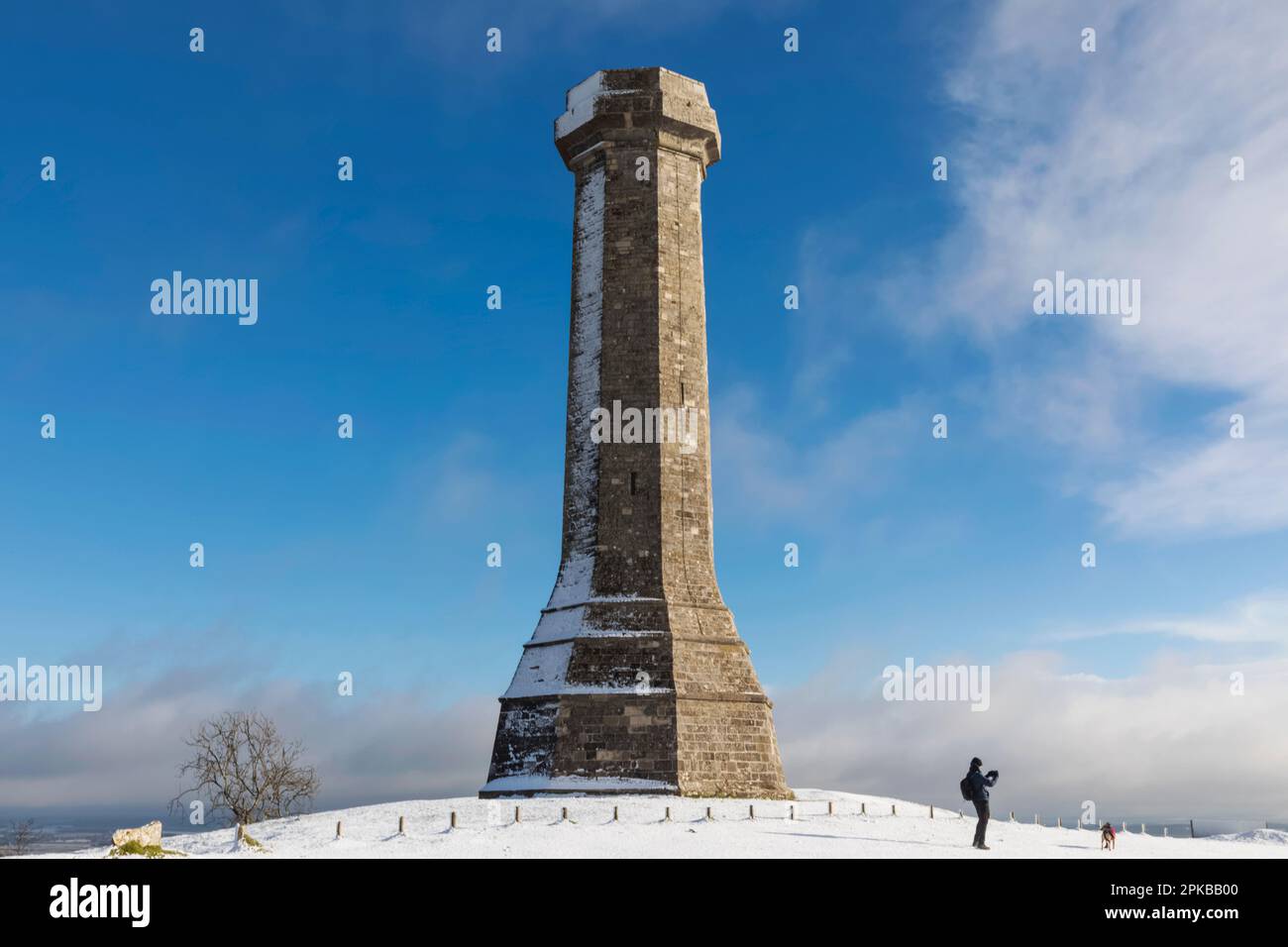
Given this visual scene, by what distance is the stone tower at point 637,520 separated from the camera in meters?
23.7

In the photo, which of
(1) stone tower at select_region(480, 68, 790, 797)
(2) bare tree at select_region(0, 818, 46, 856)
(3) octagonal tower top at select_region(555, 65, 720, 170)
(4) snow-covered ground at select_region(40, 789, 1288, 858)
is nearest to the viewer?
(4) snow-covered ground at select_region(40, 789, 1288, 858)

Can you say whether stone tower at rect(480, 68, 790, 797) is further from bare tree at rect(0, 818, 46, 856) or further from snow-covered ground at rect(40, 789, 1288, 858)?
bare tree at rect(0, 818, 46, 856)

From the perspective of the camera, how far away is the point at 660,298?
27.0 meters

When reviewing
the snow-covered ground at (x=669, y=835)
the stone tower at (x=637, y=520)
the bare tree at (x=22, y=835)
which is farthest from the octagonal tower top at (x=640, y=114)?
the bare tree at (x=22, y=835)

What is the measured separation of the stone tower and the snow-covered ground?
1449 mm

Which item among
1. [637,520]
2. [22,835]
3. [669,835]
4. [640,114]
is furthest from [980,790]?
[22,835]

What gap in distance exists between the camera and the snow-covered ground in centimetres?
1533

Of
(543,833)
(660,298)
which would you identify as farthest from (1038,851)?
(660,298)

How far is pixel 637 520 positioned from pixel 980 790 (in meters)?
11.4

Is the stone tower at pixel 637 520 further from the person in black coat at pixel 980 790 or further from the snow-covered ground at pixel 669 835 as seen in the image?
the person in black coat at pixel 980 790

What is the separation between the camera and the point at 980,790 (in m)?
16.3

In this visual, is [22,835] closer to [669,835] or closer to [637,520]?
[637,520]

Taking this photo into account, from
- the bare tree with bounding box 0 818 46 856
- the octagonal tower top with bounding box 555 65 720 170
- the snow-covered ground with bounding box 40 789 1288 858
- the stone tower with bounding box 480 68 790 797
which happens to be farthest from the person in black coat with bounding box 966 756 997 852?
the bare tree with bounding box 0 818 46 856
